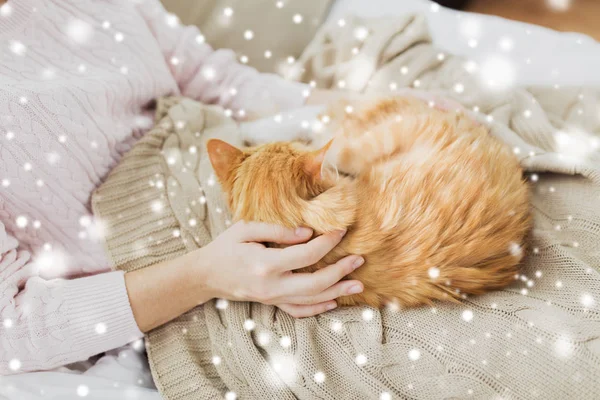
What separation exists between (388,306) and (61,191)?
2.61ft

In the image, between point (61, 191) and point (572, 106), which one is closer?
point (61, 191)

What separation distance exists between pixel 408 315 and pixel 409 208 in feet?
0.72

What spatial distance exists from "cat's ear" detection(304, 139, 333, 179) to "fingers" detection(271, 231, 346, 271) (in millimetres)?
128

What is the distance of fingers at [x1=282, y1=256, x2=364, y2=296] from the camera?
0.89 metres

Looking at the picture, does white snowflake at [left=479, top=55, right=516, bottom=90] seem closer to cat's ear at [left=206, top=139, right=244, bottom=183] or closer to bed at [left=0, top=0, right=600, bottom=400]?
bed at [left=0, top=0, right=600, bottom=400]

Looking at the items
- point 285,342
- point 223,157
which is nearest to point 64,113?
point 223,157

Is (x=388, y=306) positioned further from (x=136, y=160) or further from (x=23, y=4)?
(x=23, y=4)

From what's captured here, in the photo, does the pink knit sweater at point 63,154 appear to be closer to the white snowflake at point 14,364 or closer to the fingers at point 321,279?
the white snowflake at point 14,364

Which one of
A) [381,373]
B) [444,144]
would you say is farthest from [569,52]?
[381,373]

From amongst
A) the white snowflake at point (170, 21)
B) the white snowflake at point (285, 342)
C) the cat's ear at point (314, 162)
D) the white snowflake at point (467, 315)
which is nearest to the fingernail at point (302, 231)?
the cat's ear at point (314, 162)

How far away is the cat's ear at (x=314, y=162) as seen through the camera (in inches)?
33.6

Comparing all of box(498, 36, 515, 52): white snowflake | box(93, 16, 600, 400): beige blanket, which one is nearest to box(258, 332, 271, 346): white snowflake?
box(93, 16, 600, 400): beige blanket

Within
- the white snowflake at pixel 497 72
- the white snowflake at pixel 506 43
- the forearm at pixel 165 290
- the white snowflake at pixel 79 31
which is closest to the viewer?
the forearm at pixel 165 290

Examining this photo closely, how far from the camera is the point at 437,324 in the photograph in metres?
0.88
